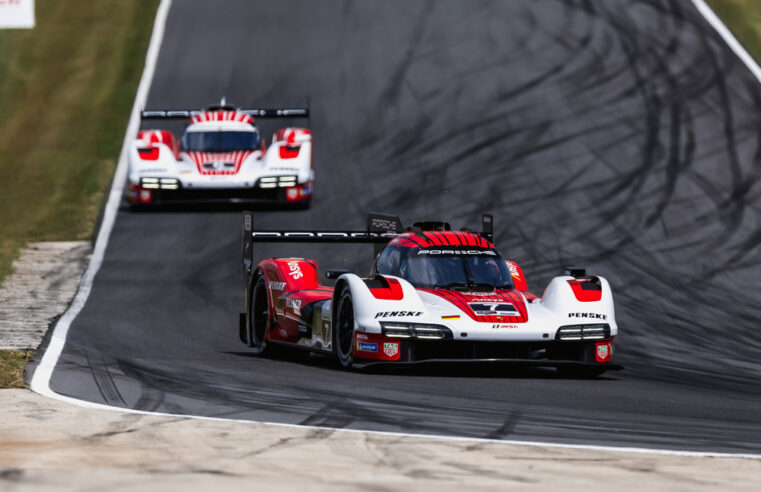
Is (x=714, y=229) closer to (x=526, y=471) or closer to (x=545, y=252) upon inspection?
(x=545, y=252)

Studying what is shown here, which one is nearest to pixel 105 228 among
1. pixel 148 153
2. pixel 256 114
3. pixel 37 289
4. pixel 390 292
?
pixel 148 153

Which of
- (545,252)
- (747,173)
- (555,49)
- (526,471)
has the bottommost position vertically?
(526,471)

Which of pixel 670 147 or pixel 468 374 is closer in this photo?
pixel 468 374

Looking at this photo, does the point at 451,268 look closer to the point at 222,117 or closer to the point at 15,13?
the point at 15,13

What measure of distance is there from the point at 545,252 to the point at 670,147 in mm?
6401

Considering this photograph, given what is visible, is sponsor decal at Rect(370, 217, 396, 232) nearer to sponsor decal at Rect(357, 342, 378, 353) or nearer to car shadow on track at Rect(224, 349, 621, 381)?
car shadow on track at Rect(224, 349, 621, 381)

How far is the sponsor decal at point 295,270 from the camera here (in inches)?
569

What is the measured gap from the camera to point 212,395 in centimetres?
1017

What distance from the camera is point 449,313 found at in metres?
12.0

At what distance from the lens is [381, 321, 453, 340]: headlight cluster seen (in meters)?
11.8

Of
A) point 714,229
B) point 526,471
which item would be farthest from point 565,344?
point 714,229

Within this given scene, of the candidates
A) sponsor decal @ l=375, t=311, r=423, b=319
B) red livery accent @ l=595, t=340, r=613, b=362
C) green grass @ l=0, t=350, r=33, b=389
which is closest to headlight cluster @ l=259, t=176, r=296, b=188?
green grass @ l=0, t=350, r=33, b=389

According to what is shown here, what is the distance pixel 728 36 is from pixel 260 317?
2080 cm

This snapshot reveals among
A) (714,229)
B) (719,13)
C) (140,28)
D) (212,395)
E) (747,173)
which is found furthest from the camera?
(140,28)
